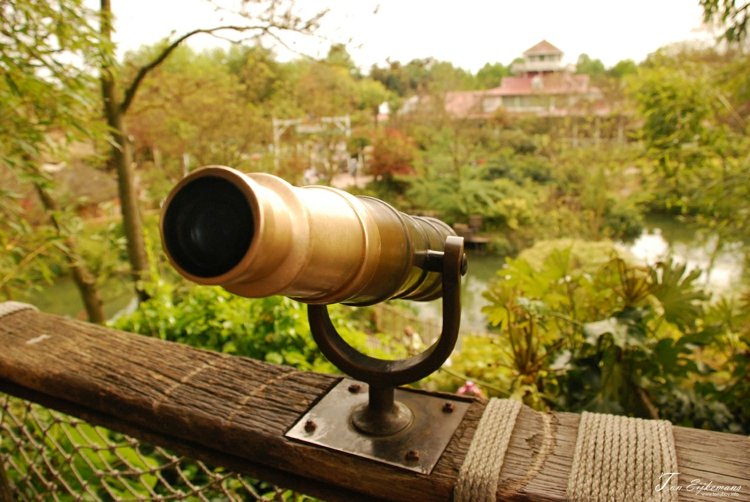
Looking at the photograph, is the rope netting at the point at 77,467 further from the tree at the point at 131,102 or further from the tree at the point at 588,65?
the tree at the point at 588,65

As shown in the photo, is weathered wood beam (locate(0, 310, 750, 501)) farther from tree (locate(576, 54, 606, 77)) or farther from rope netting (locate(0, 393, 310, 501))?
tree (locate(576, 54, 606, 77))

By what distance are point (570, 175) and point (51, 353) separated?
1401 cm

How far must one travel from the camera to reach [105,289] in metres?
8.07

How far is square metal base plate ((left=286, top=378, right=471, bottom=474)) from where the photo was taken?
63 centimetres

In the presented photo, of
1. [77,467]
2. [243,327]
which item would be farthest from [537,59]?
[77,467]

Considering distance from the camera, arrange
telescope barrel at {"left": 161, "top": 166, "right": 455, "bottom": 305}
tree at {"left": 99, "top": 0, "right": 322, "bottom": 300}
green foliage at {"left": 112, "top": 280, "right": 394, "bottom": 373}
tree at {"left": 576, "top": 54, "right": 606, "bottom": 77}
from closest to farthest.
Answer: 1. telescope barrel at {"left": 161, "top": 166, "right": 455, "bottom": 305}
2. green foliage at {"left": 112, "top": 280, "right": 394, "bottom": 373}
3. tree at {"left": 99, "top": 0, "right": 322, "bottom": 300}
4. tree at {"left": 576, "top": 54, "right": 606, "bottom": 77}

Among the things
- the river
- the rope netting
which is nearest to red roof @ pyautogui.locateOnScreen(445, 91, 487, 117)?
the river

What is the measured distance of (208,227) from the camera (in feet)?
1.33

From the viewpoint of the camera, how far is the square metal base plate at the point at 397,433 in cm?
63

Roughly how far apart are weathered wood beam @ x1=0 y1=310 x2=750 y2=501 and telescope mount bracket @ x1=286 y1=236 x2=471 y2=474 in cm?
2

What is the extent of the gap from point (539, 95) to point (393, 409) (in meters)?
16.4

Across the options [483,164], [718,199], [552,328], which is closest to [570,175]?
[483,164]

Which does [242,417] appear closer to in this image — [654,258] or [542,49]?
[654,258]

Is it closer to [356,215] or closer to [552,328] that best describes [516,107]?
[552,328]
